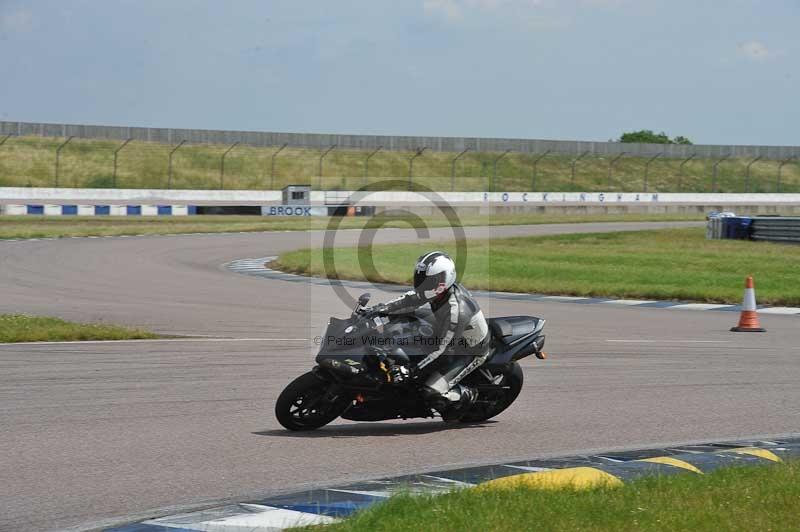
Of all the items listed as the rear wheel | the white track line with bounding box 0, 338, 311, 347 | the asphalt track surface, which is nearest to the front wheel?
the asphalt track surface

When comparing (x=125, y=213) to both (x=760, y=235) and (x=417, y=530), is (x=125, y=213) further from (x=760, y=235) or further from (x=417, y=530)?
(x=417, y=530)

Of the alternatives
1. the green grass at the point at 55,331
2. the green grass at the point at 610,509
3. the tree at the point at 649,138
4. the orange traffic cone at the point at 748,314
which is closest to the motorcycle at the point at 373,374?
the green grass at the point at 610,509

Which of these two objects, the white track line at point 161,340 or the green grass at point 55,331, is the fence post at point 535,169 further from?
the green grass at point 55,331

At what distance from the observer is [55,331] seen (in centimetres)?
1403

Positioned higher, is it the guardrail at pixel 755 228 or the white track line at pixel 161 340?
the guardrail at pixel 755 228

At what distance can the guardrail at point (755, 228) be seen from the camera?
36000 millimetres

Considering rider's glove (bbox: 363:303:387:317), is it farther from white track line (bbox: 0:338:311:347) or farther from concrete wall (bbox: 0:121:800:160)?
concrete wall (bbox: 0:121:800:160)

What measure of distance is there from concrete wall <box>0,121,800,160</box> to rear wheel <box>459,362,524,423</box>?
67645 mm

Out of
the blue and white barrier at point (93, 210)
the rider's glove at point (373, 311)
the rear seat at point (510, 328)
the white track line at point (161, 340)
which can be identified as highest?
the blue and white barrier at point (93, 210)

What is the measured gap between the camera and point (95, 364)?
11609mm

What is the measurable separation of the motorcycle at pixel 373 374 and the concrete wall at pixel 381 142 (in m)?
67.7

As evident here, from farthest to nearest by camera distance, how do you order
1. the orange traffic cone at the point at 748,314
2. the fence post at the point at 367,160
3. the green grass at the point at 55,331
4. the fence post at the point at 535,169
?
the fence post at the point at 535,169
the fence post at the point at 367,160
the orange traffic cone at the point at 748,314
the green grass at the point at 55,331

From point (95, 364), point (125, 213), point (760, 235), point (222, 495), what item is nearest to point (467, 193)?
point (125, 213)

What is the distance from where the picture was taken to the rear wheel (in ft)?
29.6
